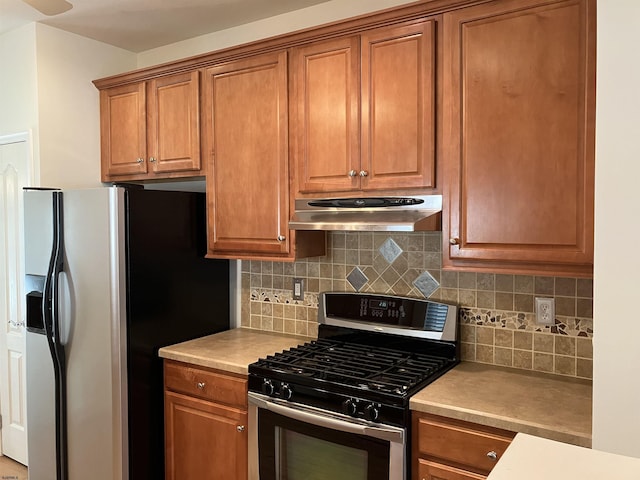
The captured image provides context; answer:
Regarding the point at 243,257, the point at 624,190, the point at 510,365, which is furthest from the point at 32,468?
the point at 624,190

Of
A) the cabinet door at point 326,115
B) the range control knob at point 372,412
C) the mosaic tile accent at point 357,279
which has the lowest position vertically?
the range control knob at point 372,412

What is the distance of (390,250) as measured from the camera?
101 inches

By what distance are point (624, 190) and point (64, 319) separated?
8.34 ft

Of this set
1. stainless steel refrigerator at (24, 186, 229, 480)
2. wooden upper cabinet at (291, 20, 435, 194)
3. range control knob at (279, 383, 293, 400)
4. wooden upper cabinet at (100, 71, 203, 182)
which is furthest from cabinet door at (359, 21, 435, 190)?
stainless steel refrigerator at (24, 186, 229, 480)

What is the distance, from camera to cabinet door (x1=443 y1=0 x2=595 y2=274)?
1.79 meters

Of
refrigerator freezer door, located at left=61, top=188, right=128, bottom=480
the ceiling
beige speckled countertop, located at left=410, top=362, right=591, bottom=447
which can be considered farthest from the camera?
the ceiling

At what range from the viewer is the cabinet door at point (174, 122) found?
2803mm

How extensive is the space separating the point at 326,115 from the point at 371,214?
507mm

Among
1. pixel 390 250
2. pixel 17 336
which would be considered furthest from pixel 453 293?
pixel 17 336

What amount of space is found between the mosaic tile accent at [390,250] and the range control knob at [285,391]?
2.66 ft

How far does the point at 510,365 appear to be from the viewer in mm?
2275

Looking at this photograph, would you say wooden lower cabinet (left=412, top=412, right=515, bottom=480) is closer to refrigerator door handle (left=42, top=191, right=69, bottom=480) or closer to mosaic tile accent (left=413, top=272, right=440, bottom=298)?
mosaic tile accent (left=413, top=272, right=440, bottom=298)

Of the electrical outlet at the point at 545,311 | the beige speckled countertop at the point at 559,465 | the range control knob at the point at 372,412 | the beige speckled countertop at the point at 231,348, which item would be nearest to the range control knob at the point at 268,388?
the beige speckled countertop at the point at 231,348

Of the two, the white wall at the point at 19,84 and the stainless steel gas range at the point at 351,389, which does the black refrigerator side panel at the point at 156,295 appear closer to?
the stainless steel gas range at the point at 351,389
